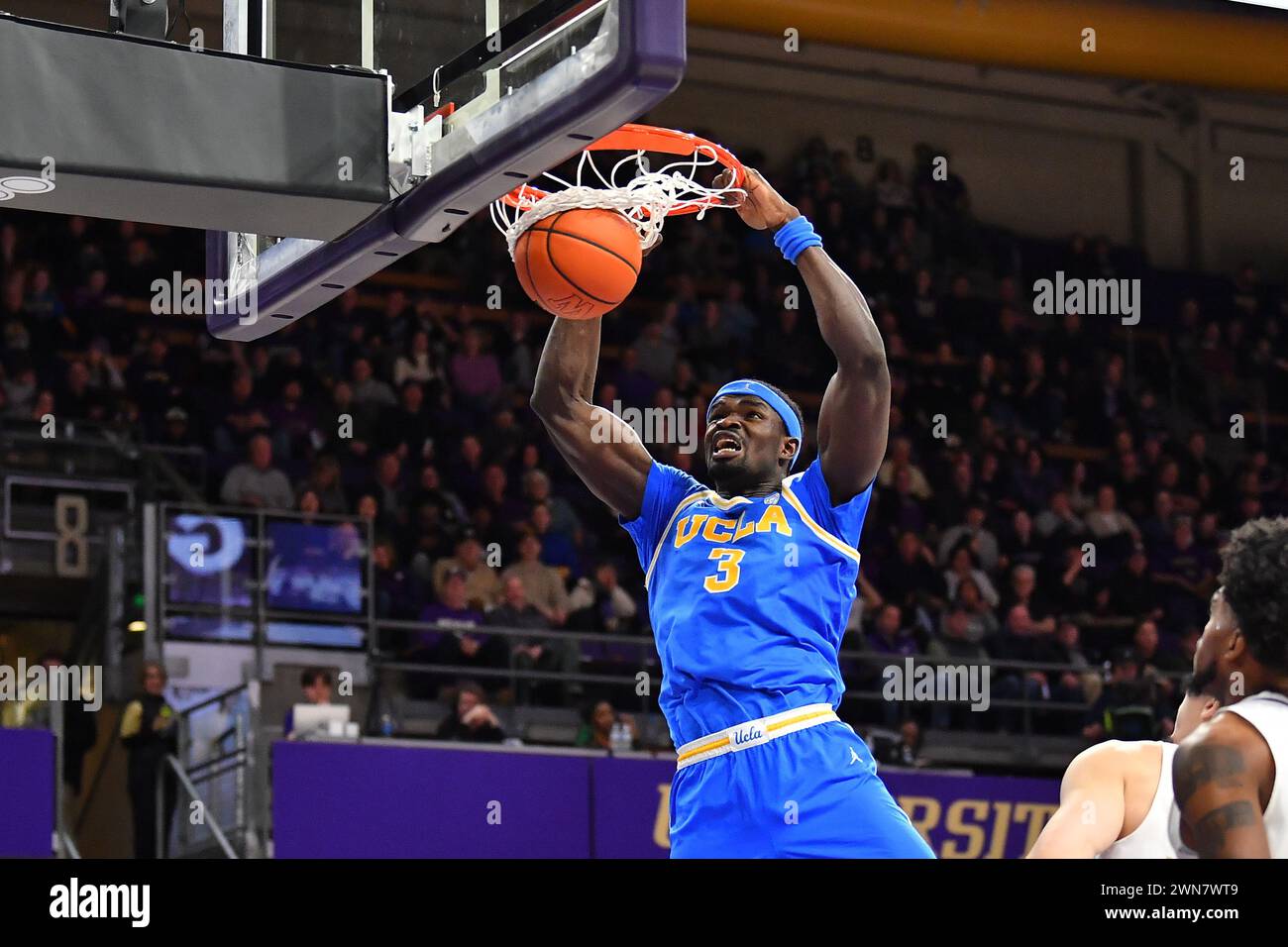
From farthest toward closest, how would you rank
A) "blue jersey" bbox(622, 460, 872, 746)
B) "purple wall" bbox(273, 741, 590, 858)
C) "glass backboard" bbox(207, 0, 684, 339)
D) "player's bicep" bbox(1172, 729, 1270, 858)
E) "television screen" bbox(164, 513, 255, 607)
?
"television screen" bbox(164, 513, 255, 607)
"purple wall" bbox(273, 741, 590, 858)
"blue jersey" bbox(622, 460, 872, 746)
"glass backboard" bbox(207, 0, 684, 339)
"player's bicep" bbox(1172, 729, 1270, 858)

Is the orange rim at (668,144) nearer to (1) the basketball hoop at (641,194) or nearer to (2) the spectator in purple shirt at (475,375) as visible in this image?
(1) the basketball hoop at (641,194)

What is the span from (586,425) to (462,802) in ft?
17.8

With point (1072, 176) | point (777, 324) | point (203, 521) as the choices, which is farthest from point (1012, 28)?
point (203, 521)

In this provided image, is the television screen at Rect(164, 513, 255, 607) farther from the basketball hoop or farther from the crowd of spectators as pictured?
the basketball hoop

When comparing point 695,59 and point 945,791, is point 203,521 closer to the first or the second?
point 945,791

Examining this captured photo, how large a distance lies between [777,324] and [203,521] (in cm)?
599

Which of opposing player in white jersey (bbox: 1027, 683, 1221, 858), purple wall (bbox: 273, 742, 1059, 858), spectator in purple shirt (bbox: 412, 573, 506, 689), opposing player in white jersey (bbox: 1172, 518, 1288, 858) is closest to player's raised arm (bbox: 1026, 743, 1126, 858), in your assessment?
opposing player in white jersey (bbox: 1027, 683, 1221, 858)

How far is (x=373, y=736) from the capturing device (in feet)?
36.8

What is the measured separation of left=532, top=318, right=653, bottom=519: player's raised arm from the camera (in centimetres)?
576

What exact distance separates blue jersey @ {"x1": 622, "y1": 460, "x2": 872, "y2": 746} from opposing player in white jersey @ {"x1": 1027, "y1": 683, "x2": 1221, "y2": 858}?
1630 millimetres

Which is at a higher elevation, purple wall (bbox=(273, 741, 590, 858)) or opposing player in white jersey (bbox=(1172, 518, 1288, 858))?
opposing player in white jersey (bbox=(1172, 518, 1288, 858))

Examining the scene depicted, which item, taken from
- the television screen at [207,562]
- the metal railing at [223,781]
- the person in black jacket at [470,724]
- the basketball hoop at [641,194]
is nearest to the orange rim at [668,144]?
the basketball hoop at [641,194]

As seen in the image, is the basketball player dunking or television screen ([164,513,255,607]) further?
television screen ([164,513,255,607])

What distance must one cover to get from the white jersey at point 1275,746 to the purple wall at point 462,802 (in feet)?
24.9
